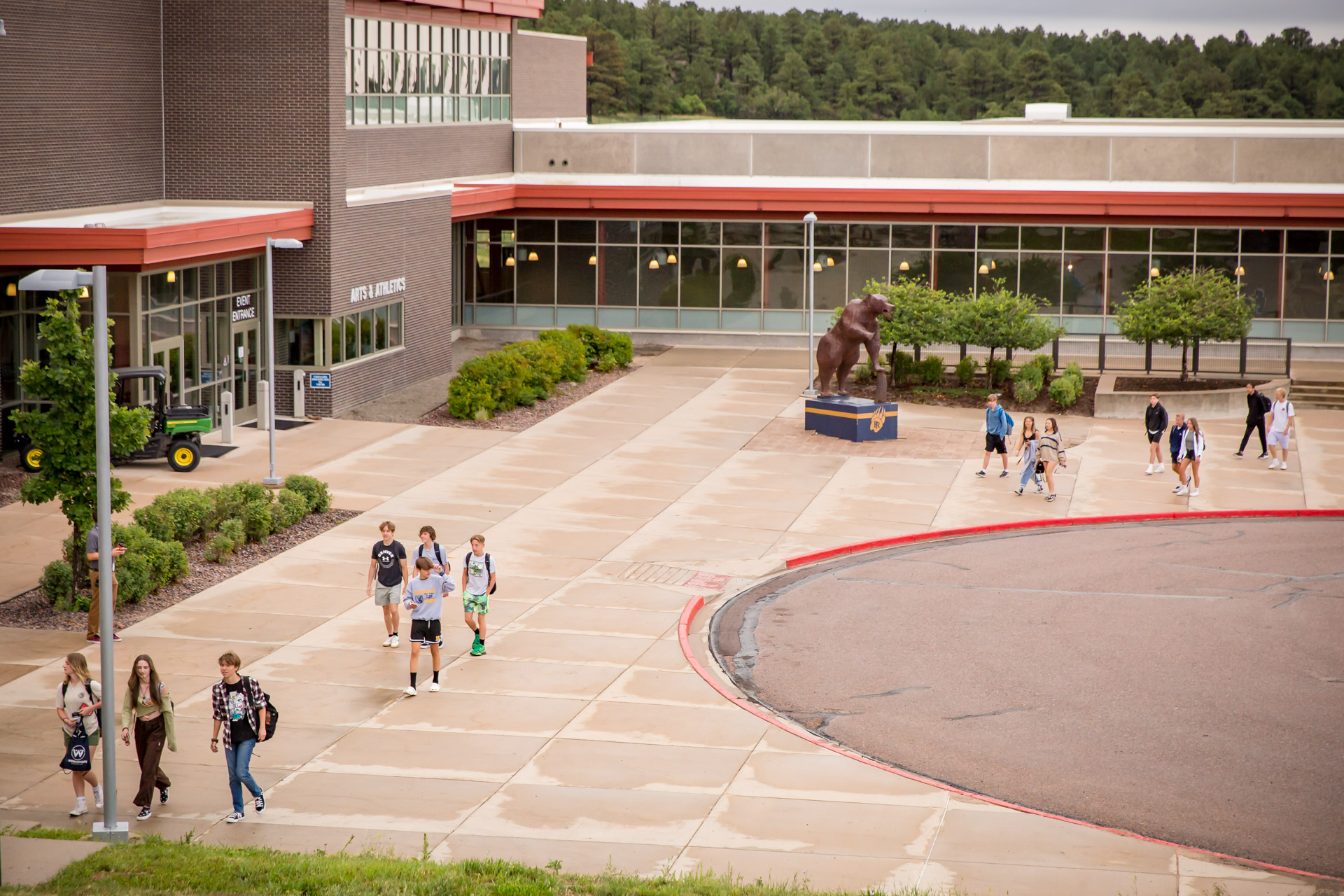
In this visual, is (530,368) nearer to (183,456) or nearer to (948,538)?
(183,456)

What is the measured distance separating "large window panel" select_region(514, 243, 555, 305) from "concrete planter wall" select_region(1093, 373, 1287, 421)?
17247mm

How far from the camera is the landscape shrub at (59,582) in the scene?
17281 mm

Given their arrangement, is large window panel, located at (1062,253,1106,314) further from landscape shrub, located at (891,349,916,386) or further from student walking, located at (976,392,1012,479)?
student walking, located at (976,392,1012,479)

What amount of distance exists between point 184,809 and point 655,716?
4595 millimetres

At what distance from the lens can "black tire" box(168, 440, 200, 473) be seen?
2478 centimetres

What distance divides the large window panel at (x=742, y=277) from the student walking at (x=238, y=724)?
32242 mm

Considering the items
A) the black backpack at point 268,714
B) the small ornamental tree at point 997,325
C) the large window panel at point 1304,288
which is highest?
the large window panel at point 1304,288

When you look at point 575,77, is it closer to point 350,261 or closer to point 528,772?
point 350,261

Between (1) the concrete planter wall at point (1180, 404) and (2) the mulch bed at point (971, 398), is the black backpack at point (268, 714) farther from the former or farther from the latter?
(1) the concrete planter wall at point (1180, 404)

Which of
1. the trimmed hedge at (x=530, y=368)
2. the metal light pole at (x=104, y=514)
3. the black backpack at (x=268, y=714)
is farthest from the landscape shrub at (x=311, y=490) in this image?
the black backpack at (x=268, y=714)

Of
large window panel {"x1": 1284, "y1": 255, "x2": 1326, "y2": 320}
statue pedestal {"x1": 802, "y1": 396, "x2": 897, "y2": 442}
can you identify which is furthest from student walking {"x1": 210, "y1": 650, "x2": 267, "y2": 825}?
large window panel {"x1": 1284, "y1": 255, "x2": 1326, "y2": 320}

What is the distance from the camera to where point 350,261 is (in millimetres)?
31859

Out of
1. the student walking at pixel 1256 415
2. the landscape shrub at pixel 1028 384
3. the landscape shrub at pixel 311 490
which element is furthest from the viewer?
the landscape shrub at pixel 1028 384

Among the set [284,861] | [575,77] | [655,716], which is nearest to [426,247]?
[575,77]
